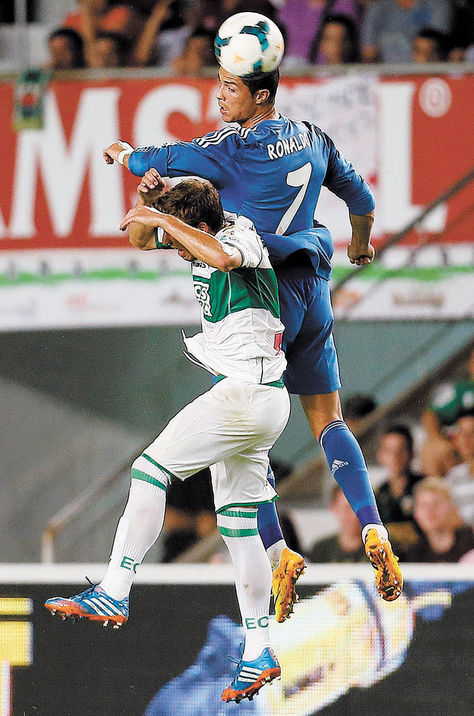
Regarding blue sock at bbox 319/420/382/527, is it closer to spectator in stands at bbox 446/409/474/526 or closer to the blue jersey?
the blue jersey

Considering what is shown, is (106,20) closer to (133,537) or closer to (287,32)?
(287,32)

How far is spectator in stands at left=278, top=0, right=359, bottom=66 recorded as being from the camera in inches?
288

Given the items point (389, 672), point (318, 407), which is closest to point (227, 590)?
point (389, 672)

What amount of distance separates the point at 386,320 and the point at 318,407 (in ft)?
9.12

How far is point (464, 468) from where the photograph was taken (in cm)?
659

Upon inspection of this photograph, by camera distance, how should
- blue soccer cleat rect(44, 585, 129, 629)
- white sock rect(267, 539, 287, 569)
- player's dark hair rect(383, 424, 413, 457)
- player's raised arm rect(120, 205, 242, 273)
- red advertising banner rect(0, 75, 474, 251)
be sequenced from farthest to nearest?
red advertising banner rect(0, 75, 474, 251) → player's dark hair rect(383, 424, 413, 457) → white sock rect(267, 539, 287, 569) → blue soccer cleat rect(44, 585, 129, 629) → player's raised arm rect(120, 205, 242, 273)

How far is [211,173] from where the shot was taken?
3.80m

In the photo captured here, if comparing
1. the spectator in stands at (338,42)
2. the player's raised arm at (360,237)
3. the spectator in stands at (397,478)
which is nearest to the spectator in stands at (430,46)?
the spectator in stands at (338,42)

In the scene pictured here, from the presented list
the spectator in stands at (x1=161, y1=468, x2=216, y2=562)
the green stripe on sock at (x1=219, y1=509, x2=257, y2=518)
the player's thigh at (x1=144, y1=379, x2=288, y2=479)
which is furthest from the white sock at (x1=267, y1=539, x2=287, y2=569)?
the spectator in stands at (x1=161, y1=468, x2=216, y2=562)

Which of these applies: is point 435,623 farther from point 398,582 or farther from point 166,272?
point 166,272

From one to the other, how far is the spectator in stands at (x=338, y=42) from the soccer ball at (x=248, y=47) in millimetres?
3367

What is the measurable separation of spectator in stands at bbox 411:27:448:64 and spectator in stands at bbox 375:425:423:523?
1992mm

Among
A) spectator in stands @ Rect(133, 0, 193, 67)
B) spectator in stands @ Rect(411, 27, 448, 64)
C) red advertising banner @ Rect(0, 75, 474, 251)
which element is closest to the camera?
red advertising banner @ Rect(0, 75, 474, 251)

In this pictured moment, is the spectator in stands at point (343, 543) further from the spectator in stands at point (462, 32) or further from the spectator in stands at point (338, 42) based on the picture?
the spectator in stands at point (462, 32)
